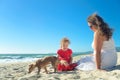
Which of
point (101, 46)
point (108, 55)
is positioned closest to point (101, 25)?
point (101, 46)

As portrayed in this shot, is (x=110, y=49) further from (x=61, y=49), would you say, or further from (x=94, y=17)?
(x=61, y=49)

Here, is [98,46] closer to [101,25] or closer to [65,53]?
[101,25]

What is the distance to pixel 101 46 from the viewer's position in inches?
238

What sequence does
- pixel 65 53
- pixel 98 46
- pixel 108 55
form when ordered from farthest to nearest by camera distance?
1. pixel 65 53
2. pixel 108 55
3. pixel 98 46

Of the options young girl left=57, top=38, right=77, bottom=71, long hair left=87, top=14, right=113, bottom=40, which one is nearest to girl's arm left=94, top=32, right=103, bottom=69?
long hair left=87, top=14, right=113, bottom=40

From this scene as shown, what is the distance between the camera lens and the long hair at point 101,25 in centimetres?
594

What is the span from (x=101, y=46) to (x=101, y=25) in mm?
547

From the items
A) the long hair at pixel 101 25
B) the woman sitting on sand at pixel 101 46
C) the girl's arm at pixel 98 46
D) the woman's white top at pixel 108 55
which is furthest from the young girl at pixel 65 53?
the long hair at pixel 101 25

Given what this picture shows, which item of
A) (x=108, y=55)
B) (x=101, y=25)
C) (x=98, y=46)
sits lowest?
(x=108, y=55)

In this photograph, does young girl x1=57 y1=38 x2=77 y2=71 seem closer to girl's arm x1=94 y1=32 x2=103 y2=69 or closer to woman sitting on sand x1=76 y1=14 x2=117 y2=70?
woman sitting on sand x1=76 y1=14 x2=117 y2=70

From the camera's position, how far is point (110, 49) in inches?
248

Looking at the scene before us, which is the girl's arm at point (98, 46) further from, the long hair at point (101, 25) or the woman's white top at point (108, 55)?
the woman's white top at point (108, 55)

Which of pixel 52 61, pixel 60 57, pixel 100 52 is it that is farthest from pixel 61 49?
pixel 100 52

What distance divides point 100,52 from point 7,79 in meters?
2.64
